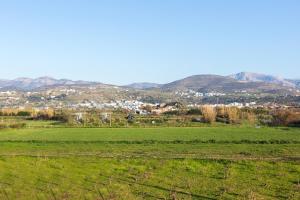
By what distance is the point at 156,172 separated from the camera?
2303 cm

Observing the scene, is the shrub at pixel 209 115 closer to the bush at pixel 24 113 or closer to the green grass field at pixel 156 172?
the bush at pixel 24 113

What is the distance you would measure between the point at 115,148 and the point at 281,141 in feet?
41.4

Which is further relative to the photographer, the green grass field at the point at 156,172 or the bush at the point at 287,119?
the bush at the point at 287,119

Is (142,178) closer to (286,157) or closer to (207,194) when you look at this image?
(207,194)

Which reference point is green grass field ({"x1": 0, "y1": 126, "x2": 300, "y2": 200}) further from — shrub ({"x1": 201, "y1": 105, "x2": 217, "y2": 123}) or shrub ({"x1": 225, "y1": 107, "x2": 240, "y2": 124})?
shrub ({"x1": 225, "y1": 107, "x2": 240, "y2": 124})

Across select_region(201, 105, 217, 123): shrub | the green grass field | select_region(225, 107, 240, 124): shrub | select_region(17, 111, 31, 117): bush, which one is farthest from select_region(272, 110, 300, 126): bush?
select_region(17, 111, 31, 117): bush

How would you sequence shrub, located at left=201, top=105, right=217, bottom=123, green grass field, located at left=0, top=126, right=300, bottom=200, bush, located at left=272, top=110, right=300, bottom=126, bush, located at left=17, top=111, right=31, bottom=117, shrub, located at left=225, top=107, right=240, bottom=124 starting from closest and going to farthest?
green grass field, located at left=0, top=126, right=300, bottom=200
bush, located at left=272, top=110, right=300, bottom=126
shrub, located at left=201, top=105, right=217, bottom=123
shrub, located at left=225, top=107, right=240, bottom=124
bush, located at left=17, top=111, right=31, bottom=117

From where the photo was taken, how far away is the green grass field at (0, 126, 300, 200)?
18.4m

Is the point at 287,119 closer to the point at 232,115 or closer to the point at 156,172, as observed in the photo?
the point at 232,115

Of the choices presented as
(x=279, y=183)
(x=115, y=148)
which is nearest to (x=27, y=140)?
(x=115, y=148)

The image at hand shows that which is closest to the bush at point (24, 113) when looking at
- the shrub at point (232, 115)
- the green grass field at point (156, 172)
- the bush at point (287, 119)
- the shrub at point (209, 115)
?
the shrub at point (209, 115)

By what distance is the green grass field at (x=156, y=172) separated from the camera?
18.4 meters

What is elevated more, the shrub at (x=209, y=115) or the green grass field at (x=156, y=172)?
the shrub at (x=209, y=115)

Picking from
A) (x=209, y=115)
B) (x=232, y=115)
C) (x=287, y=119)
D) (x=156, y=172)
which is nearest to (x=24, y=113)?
(x=209, y=115)
